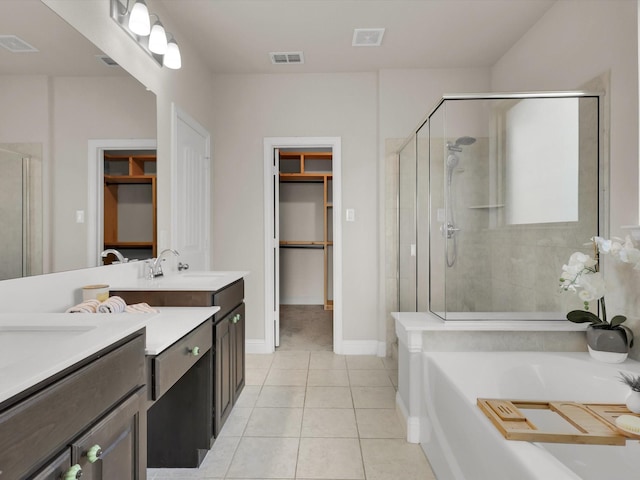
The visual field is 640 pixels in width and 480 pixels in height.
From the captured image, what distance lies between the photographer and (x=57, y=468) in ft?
2.62

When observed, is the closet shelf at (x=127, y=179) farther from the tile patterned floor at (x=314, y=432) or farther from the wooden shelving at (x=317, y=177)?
the wooden shelving at (x=317, y=177)

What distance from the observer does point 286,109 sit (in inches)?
145

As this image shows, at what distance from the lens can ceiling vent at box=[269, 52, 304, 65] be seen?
3275mm

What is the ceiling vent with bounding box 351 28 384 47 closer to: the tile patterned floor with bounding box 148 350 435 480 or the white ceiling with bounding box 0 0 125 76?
the white ceiling with bounding box 0 0 125 76

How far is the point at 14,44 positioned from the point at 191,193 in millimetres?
1767

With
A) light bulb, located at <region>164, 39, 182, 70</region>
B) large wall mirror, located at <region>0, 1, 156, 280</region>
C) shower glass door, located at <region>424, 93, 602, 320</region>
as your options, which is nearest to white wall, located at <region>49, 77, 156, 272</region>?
large wall mirror, located at <region>0, 1, 156, 280</region>

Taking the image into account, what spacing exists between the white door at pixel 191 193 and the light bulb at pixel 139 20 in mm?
735

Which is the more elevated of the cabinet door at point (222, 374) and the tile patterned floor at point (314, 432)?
the cabinet door at point (222, 374)

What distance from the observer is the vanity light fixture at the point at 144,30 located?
197 centimetres

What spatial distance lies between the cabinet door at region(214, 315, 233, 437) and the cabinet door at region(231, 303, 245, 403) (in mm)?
90

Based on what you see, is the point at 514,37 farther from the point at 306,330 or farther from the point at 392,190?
the point at 306,330

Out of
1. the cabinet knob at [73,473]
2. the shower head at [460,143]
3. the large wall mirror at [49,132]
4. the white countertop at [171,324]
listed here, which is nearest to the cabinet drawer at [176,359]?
the white countertop at [171,324]

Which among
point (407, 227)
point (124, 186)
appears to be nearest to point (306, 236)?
point (407, 227)

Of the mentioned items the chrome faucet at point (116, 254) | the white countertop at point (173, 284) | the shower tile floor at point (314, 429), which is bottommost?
the shower tile floor at point (314, 429)
